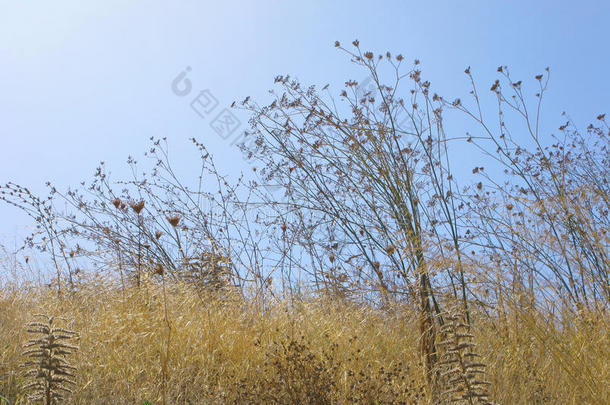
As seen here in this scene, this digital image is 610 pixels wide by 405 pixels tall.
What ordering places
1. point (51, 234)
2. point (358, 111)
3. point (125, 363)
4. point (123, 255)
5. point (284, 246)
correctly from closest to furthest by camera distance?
point (125, 363)
point (358, 111)
point (284, 246)
point (51, 234)
point (123, 255)

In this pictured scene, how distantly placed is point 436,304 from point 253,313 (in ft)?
4.75

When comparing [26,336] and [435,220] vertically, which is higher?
[435,220]

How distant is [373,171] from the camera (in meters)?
4.06

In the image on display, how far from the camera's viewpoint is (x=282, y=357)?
11.0 feet

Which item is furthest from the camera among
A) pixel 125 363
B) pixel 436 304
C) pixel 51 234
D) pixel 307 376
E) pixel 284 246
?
pixel 51 234

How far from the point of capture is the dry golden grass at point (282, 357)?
120 inches

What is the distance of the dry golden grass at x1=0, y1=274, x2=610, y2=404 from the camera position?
305cm

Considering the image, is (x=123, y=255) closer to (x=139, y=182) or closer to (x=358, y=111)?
(x=139, y=182)

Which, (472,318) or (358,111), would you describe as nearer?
(472,318)

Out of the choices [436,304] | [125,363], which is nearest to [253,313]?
[125,363]

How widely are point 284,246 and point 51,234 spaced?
2.68m

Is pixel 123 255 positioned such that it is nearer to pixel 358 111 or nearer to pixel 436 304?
pixel 358 111

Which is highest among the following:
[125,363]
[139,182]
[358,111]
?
[139,182]

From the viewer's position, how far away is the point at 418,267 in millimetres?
3422
